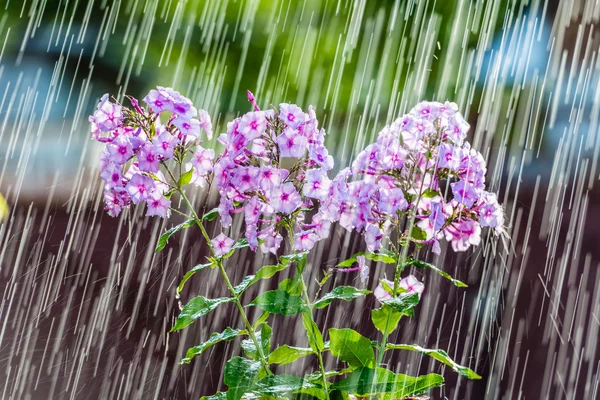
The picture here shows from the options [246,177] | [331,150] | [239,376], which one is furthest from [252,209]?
[331,150]

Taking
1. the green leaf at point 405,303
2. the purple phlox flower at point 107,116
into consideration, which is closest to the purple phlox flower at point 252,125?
the purple phlox flower at point 107,116

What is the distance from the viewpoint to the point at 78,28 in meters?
2.57

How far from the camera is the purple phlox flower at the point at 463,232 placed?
101 cm

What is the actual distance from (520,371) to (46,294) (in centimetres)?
148

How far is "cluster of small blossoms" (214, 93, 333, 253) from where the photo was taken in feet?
2.96

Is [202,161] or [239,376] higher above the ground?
[202,161]

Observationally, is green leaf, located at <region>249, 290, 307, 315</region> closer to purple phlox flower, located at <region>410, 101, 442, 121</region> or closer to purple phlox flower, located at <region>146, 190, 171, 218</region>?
purple phlox flower, located at <region>146, 190, 171, 218</region>

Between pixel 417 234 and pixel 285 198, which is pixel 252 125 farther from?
pixel 417 234

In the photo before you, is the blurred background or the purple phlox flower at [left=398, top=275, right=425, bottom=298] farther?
the blurred background

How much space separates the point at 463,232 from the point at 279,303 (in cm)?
35

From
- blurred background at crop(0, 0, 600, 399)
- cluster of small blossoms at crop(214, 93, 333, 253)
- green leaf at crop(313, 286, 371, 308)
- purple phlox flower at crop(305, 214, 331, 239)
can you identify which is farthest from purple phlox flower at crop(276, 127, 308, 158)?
blurred background at crop(0, 0, 600, 399)

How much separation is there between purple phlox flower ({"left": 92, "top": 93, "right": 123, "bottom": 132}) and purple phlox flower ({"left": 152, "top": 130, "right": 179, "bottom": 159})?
0.29 feet

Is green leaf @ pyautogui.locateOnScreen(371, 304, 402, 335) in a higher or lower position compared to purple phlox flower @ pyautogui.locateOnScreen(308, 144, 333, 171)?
lower

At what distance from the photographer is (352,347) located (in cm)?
90
